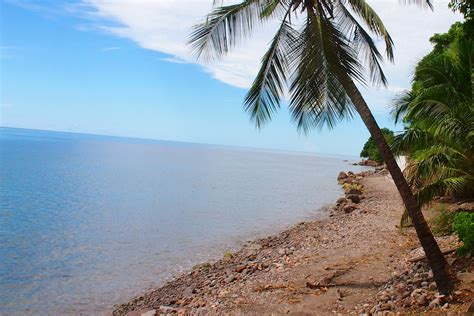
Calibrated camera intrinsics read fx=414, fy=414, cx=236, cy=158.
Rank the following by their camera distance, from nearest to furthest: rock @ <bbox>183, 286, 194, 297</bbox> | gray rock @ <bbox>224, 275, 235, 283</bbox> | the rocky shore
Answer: the rocky shore, rock @ <bbox>183, 286, 194, 297</bbox>, gray rock @ <bbox>224, 275, 235, 283</bbox>

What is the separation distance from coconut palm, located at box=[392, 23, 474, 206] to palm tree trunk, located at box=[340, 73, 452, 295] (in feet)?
5.99

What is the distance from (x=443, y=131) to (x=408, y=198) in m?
2.70

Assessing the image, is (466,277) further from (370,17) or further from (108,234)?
(108,234)

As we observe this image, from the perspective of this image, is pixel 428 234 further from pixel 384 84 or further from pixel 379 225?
pixel 379 225

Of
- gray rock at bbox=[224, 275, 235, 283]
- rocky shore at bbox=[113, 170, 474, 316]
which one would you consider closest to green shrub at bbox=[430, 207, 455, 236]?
rocky shore at bbox=[113, 170, 474, 316]

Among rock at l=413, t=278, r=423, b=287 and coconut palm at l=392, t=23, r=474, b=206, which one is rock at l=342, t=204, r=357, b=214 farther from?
rock at l=413, t=278, r=423, b=287

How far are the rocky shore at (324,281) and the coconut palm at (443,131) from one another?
5.06 feet

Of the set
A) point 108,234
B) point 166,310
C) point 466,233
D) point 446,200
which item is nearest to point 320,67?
point 466,233

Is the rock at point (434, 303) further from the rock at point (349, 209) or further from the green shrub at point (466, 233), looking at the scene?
the rock at point (349, 209)

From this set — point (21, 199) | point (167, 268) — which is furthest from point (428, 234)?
point (21, 199)

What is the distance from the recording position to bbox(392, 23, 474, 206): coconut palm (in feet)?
28.3

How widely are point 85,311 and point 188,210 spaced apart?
56.8ft

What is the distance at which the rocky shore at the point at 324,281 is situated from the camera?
707 centimetres

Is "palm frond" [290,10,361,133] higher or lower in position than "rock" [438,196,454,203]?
higher
